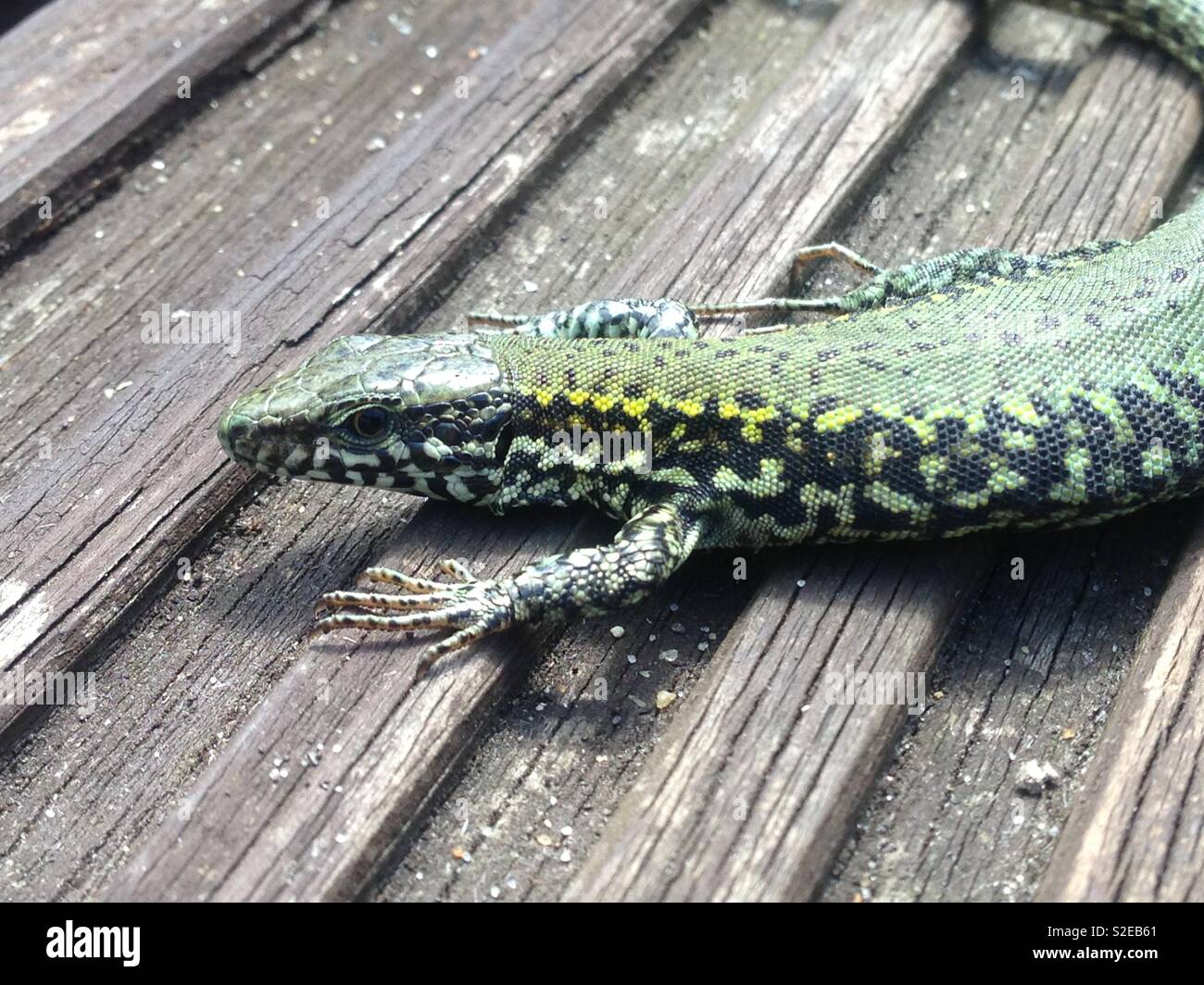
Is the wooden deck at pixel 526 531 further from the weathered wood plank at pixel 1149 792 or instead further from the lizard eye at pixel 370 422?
the lizard eye at pixel 370 422

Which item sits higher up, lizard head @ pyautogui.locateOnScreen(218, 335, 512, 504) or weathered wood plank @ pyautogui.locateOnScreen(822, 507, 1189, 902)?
lizard head @ pyautogui.locateOnScreen(218, 335, 512, 504)

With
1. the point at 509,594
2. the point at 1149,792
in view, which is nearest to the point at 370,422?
the point at 509,594

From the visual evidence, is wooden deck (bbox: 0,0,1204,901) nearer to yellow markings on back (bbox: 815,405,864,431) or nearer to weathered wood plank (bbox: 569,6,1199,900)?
weathered wood plank (bbox: 569,6,1199,900)

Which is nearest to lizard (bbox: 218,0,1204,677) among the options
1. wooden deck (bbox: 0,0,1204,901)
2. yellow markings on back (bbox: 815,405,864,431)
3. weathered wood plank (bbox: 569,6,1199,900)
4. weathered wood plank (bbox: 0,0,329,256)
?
yellow markings on back (bbox: 815,405,864,431)

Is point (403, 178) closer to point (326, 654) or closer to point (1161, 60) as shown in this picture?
point (326, 654)

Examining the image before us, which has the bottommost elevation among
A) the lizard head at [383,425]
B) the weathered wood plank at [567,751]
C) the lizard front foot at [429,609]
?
the weathered wood plank at [567,751]

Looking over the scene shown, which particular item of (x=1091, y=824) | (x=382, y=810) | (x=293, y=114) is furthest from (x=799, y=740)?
(x=293, y=114)

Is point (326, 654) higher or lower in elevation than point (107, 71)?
lower

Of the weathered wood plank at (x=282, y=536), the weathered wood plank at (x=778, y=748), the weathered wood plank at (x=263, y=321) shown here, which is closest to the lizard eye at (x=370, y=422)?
the weathered wood plank at (x=282, y=536)
